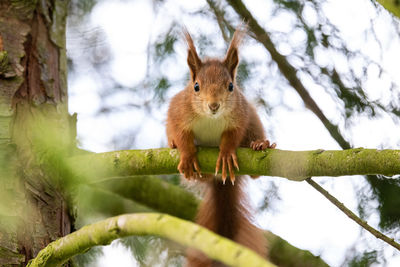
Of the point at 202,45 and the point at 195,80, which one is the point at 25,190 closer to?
the point at 195,80

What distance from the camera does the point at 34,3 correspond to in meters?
2.12

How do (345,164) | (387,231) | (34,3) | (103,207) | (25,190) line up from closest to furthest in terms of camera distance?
(345,164) → (25,190) → (34,3) → (387,231) → (103,207)

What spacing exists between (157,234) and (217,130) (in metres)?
1.34

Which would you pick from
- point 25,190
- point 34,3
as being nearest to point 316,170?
point 25,190

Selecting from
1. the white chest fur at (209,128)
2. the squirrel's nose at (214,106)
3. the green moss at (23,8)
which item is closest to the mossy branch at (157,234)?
the squirrel's nose at (214,106)

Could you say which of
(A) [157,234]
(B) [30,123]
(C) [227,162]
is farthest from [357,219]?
(B) [30,123]

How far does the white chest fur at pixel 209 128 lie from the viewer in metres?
2.18

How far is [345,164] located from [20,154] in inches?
46.1

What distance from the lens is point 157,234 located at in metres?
0.88

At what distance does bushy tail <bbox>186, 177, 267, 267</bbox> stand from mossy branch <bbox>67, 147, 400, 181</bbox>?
376 millimetres

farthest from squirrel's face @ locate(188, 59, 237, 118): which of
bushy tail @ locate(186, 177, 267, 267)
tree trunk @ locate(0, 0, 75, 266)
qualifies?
tree trunk @ locate(0, 0, 75, 266)

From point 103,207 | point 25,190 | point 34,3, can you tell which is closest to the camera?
point 25,190

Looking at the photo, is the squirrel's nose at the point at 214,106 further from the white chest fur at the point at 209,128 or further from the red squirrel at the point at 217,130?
the white chest fur at the point at 209,128

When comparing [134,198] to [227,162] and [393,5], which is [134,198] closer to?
[227,162]
